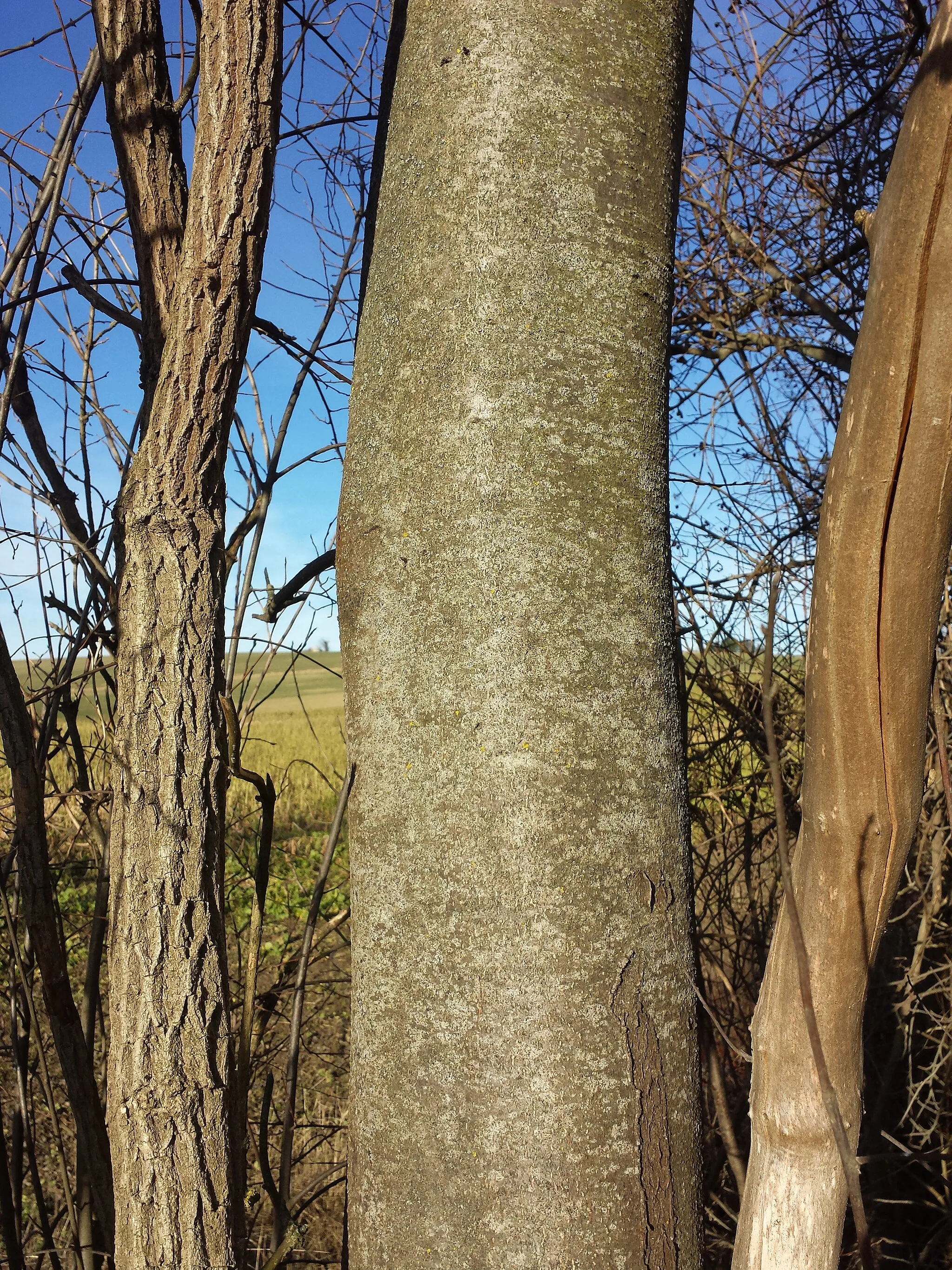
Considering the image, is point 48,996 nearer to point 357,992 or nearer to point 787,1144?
point 357,992

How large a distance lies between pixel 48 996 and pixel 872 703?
133 centimetres

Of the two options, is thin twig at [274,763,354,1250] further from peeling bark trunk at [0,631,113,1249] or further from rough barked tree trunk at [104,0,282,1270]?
peeling bark trunk at [0,631,113,1249]

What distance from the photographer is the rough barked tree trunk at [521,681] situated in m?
0.88

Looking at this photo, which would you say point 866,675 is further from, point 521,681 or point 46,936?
point 46,936

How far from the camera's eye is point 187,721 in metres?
1.02

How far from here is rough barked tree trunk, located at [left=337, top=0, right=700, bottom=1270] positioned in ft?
2.88

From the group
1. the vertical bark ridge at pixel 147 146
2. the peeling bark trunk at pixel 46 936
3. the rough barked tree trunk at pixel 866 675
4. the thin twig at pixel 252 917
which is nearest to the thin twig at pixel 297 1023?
the thin twig at pixel 252 917

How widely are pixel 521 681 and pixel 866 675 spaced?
348mm

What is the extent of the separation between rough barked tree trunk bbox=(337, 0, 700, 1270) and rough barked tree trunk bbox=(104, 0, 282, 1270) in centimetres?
17

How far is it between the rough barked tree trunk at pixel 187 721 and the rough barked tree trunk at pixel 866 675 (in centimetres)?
61

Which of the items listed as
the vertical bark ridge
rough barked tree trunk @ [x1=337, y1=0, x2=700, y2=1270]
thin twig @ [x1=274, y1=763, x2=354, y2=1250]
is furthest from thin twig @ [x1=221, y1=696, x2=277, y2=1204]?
the vertical bark ridge

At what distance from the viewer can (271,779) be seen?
129cm

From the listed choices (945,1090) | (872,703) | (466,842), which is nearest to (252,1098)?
(945,1090)

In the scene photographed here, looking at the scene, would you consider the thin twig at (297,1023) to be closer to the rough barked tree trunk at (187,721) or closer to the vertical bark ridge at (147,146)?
the rough barked tree trunk at (187,721)
